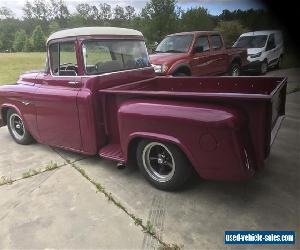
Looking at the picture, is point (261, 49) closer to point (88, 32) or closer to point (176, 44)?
point (176, 44)

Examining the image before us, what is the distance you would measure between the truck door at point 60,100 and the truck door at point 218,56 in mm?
5898

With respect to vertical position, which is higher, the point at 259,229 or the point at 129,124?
the point at 129,124

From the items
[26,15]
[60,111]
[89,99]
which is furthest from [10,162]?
[26,15]

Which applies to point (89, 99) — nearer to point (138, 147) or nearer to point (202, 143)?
point (138, 147)

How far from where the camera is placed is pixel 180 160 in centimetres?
351

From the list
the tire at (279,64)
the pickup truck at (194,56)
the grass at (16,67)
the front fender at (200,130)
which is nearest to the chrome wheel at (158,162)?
the front fender at (200,130)

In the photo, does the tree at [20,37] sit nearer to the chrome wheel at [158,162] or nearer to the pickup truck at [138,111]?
the pickup truck at [138,111]

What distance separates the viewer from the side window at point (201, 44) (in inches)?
360

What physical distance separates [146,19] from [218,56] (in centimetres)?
315

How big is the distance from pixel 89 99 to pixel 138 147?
34.7 inches

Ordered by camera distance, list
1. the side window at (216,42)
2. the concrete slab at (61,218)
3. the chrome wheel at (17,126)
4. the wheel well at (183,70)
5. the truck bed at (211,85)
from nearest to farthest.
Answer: the concrete slab at (61,218) < the truck bed at (211,85) < the chrome wheel at (17,126) < the wheel well at (183,70) < the side window at (216,42)

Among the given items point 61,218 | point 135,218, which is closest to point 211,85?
point 135,218

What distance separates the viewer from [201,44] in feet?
30.7

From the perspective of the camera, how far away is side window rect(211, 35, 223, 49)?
389 inches
